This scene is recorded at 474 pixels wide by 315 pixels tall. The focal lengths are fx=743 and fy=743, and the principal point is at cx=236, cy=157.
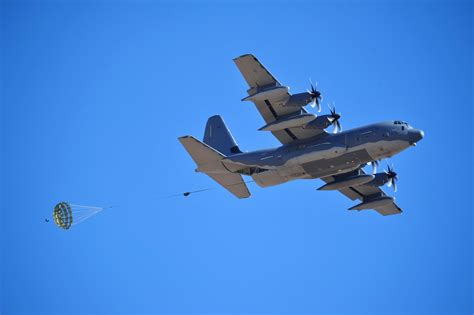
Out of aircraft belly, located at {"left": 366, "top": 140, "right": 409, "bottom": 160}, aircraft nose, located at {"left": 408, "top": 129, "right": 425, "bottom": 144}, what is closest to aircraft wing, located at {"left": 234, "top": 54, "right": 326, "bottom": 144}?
aircraft belly, located at {"left": 366, "top": 140, "right": 409, "bottom": 160}

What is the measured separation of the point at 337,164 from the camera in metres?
39.3

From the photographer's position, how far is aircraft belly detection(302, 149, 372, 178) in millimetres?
38750

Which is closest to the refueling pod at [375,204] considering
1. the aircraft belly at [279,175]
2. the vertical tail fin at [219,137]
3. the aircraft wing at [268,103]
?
the aircraft belly at [279,175]

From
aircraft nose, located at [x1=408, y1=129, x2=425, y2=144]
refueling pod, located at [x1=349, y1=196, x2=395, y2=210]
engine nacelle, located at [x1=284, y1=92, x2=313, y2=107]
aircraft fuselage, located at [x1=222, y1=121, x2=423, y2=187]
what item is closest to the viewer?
engine nacelle, located at [x1=284, y1=92, x2=313, y2=107]

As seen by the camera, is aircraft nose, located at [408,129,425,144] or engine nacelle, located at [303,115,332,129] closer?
aircraft nose, located at [408,129,425,144]

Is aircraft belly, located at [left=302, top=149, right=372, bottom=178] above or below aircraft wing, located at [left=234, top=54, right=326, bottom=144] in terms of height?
below

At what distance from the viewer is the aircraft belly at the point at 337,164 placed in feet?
127

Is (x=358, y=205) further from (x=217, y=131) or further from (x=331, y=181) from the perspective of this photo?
(x=217, y=131)

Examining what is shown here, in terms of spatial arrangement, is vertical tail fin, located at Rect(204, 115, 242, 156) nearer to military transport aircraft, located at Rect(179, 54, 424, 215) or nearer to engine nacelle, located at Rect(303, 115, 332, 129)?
military transport aircraft, located at Rect(179, 54, 424, 215)

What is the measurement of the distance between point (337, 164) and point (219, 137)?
7089 mm

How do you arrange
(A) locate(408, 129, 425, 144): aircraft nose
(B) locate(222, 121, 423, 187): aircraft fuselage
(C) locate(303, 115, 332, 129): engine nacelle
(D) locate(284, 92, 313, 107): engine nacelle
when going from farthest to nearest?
(C) locate(303, 115, 332, 129): engine nacelle < (B) locate(222, 121, 423, 187): aircraft fuselage < (A) locate(408, 129, 425, 144): aircraft nose < (D) locate(284, 92, 313, 107): engine nacelle

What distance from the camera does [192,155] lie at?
39.5 metres

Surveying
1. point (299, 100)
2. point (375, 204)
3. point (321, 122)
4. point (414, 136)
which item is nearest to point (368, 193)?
point (375, 204)

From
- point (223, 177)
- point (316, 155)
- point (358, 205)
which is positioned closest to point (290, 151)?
point (316, 155)
